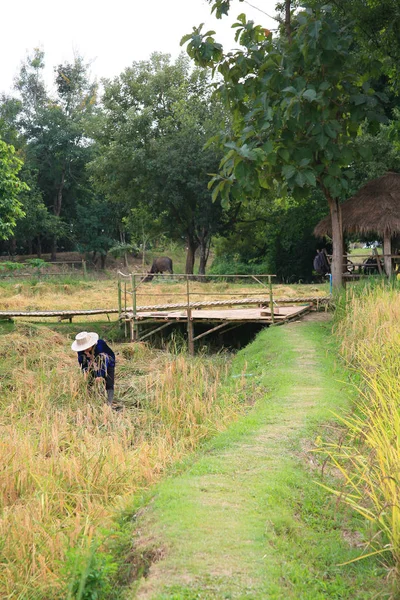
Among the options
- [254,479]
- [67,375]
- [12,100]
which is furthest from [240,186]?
[12,100]

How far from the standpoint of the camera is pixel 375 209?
17.1m

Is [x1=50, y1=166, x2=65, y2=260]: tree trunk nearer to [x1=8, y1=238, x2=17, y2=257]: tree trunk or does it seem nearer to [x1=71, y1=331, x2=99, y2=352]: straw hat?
[x1=8, y1=238, x2=17, y2=257]: tree trunk

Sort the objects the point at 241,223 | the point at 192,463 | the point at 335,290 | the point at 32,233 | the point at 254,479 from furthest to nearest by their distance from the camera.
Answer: the point at 32,233 → the point at 241,223 → the point at 335,290 → the point at 192,463 → the point at 254,479

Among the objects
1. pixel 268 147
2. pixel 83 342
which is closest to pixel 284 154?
pixel 268 147

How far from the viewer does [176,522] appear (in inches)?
146

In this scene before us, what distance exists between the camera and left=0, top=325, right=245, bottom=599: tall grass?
3.86 meters

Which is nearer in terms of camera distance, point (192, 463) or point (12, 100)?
point (192, 463)

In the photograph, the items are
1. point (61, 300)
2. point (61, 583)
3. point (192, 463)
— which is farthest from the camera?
point (61, 300)

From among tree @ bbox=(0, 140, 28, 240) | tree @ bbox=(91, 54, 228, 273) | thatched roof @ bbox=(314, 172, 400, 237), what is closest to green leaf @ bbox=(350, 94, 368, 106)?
thatched roof @ bbox=(314, 172, 400, 237)

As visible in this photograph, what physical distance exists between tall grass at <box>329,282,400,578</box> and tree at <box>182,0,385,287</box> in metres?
1.80

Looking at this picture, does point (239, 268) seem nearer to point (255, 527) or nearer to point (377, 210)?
point (377, 210)

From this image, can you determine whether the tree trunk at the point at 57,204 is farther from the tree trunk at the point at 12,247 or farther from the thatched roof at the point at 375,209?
the thatched roof at the point at 375,209

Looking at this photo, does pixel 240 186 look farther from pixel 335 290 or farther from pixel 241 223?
pixel 241 223

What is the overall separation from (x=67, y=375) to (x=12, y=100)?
29442mm
